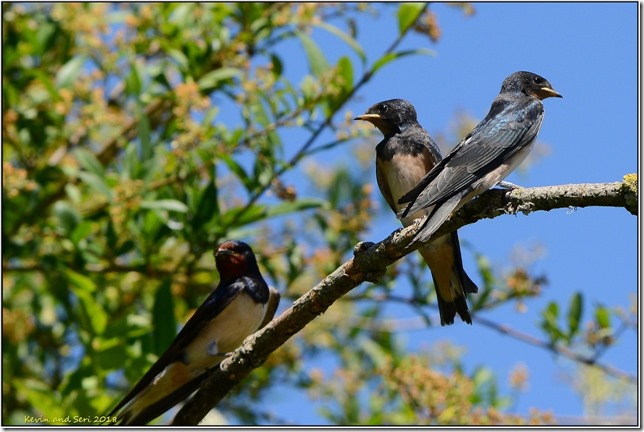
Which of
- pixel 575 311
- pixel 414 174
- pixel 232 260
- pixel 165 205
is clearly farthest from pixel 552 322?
pixel 165 205

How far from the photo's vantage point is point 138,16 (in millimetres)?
6891

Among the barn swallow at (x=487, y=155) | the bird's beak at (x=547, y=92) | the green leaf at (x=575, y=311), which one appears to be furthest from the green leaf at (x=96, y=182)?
the green leaf at (x=575, y=311)

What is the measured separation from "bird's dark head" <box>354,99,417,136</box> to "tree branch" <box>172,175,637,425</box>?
199cm

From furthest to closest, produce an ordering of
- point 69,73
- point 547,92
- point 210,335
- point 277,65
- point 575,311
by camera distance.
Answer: point 277,65
point 69,73
point 575,311
point 210,335
point 547,92

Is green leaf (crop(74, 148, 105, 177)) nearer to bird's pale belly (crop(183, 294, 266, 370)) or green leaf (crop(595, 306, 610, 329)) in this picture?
bird's pale belly (crop(183, 294, 266, 370))

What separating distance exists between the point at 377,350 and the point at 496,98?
2981mm

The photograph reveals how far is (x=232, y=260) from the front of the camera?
20.1 ft

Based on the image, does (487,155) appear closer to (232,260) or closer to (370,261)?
(370,261)

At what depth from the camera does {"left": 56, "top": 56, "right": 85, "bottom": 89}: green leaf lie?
643 centimetres

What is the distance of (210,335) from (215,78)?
62.5 inches

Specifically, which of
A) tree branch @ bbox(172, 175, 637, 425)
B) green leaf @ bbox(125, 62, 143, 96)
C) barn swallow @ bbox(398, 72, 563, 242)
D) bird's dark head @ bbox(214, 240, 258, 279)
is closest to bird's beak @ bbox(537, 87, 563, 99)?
barn swallow @ bbox(398, 72, 563, 242)

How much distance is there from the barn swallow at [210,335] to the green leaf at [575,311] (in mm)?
1792

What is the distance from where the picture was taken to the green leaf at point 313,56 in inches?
247

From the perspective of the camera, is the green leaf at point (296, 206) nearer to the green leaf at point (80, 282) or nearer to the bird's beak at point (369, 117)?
the bird's beak at point (369, 117)
